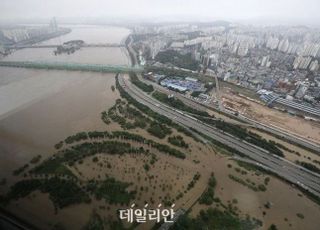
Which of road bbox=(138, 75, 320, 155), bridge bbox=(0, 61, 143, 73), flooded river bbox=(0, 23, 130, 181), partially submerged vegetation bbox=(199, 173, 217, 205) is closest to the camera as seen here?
partially submerged vegetation bbox=(199, 173, 217, 205)

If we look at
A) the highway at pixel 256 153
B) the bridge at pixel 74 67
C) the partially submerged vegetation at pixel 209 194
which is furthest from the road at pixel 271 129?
the bridge at pixel 74 67

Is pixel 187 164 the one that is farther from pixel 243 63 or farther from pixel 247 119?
pixel 243 63

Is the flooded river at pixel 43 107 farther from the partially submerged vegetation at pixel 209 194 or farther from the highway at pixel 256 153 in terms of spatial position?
the partially submerged vegetation at pixel 209 194

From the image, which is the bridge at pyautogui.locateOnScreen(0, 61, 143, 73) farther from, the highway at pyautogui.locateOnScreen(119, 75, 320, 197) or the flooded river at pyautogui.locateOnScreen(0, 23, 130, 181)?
the highway at pyautogui.locateOnScreen(119, 75, 320, 197)

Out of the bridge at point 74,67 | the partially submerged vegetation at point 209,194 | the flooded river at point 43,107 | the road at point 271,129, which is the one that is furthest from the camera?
the bridge at point 74,67

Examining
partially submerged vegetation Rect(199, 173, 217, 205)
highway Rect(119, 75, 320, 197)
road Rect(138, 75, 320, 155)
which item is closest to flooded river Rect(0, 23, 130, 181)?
highway Rect(119, 75, 320, 197)

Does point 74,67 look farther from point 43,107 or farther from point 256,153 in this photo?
point 256,153
